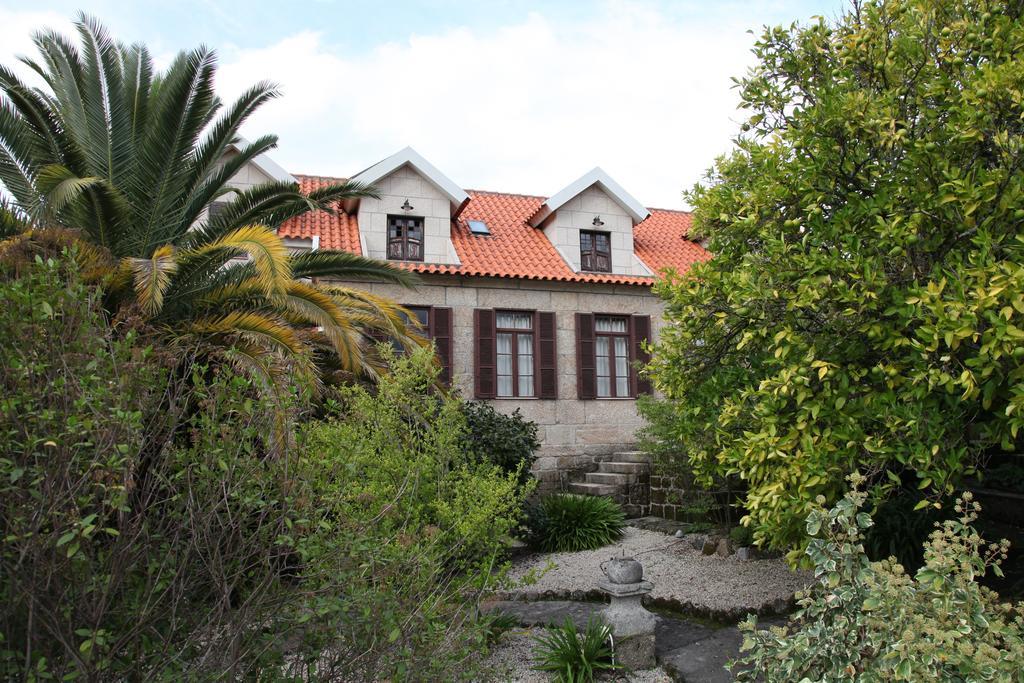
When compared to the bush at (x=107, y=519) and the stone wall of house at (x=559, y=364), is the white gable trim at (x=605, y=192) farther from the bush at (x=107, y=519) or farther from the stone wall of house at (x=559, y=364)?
the bush at (x=107, y=519)

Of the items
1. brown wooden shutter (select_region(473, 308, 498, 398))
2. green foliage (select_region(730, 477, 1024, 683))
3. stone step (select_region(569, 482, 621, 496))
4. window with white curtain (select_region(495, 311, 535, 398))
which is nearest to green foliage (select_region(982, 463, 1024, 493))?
green foliage (select_region(730, 477, 1024, 683))

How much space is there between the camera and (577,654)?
5.75 m

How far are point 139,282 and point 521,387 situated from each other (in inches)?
340

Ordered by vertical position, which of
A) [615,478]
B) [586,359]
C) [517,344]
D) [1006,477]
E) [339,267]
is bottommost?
[615,478]

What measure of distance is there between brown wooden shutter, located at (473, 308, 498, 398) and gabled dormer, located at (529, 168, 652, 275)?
2616mm

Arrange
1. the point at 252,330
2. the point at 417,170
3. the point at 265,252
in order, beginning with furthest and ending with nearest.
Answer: the point at 417,170 → the point at 252,330 → the point at 265,252

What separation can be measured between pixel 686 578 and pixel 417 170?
9907mm

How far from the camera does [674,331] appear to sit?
253 inches

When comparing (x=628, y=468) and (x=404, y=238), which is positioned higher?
(x=404, y=238)

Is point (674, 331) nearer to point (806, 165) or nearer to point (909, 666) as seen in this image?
point (806, 165)

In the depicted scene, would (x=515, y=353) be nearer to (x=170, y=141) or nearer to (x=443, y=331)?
(x=443, y=331)

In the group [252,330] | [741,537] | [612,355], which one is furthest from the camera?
[612,355]

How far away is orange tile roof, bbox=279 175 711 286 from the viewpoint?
1432 cm

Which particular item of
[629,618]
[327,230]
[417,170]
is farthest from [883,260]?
[327,230]
